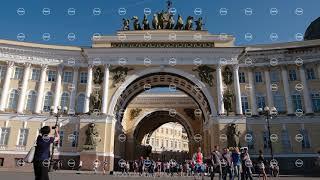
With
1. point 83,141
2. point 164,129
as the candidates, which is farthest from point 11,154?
point 164,129

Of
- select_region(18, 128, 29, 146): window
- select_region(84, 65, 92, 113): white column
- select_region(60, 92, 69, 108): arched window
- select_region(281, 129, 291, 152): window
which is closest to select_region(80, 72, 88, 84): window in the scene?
select_region(84, 65, 92, 113): white column

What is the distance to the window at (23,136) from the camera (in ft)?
127

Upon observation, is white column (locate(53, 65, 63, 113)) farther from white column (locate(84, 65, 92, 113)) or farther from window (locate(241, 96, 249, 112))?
window (locate(241, 96, 249, 112))

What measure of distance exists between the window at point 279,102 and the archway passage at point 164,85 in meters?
8.50

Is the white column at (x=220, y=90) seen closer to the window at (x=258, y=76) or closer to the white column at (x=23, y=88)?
the window at (x=258, y=76)

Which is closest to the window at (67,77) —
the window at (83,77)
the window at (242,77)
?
the window at (83,77)

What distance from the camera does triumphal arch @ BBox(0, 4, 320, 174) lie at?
37875 millimetres

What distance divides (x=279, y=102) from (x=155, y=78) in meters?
17.3

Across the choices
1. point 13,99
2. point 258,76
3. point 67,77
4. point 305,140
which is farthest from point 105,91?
point 305,140

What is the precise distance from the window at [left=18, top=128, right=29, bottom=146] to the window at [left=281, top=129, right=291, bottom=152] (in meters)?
32.9

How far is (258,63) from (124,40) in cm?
1873

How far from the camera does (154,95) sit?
56.9 m

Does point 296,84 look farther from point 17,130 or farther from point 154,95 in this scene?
point 17,130

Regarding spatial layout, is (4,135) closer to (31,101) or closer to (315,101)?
(31,101)
